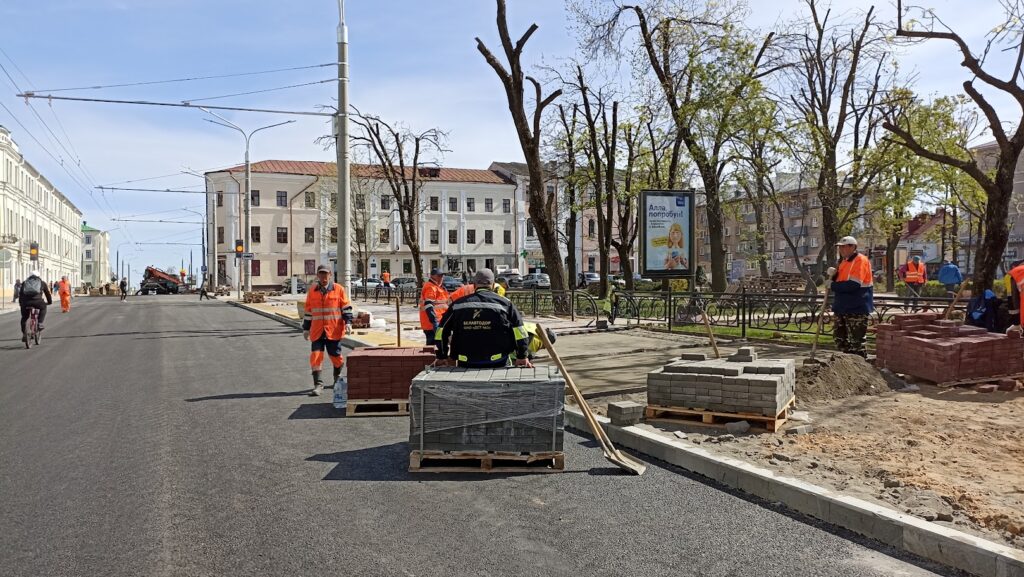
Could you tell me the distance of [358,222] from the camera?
209 ft

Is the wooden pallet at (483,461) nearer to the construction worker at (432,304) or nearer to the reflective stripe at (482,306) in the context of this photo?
the reflective stripe at (482,306)

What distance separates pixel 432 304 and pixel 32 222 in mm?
72749

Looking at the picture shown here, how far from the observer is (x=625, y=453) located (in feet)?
21.0

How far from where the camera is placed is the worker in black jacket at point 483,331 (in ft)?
21.5

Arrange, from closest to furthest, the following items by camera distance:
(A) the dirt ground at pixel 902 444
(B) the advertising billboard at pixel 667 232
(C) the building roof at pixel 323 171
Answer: (A) the dirt ground at pixel 902 444 → (B) the advertising billboard at pixel 667 232 → (C) the building roof at pixel 323 171

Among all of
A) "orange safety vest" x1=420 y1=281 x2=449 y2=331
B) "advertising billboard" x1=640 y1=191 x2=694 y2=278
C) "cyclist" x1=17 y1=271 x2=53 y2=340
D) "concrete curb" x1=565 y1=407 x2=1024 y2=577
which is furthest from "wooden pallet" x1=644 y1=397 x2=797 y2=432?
"cyclist" x1=17 y1=271 x2=53 y2=340

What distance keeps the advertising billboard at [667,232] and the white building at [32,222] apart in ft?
133

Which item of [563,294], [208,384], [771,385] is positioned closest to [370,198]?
[563,294]

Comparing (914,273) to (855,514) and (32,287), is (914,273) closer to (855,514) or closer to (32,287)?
(855,514)

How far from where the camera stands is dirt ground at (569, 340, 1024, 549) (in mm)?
4699

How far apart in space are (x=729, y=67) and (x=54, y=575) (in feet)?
73.6

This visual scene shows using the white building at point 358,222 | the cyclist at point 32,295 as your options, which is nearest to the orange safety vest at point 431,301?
the cyclist at point 32,295

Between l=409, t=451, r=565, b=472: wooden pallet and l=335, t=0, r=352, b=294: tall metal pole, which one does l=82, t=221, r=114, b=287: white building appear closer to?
l=335, t=0, r=352, b=294: tall metal pole

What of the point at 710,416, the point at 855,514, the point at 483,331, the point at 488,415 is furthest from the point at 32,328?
the point at 855,514
